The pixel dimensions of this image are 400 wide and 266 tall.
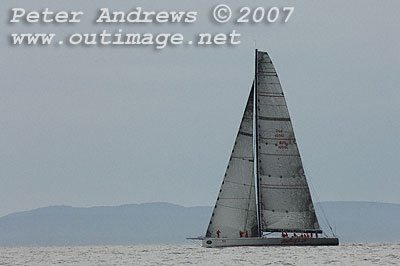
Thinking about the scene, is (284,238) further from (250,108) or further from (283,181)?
(250,108)

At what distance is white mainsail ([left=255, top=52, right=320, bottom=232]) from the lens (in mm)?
67688

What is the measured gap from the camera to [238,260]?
65625 mm

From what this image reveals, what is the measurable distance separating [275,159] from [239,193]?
3.69 metres

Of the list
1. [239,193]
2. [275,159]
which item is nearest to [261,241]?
[239,193]

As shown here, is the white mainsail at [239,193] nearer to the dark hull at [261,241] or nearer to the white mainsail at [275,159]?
the dark hull at [261,241]

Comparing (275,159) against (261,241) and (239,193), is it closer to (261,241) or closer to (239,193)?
(239,193)

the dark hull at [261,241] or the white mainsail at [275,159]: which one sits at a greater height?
the white mainsail at [275,159]

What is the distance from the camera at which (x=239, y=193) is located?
219 feet

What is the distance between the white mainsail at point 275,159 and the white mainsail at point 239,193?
0.68 metres

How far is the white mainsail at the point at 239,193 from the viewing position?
6669cm

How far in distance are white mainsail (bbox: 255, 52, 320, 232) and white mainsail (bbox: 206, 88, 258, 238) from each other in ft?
2.22

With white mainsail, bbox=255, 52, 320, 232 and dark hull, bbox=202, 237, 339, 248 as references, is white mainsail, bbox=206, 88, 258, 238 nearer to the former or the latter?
dark hull, bbox=202, 237, 339, 248

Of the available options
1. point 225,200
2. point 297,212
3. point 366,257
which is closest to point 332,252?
point 366,257

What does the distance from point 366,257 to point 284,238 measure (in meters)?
7.77
